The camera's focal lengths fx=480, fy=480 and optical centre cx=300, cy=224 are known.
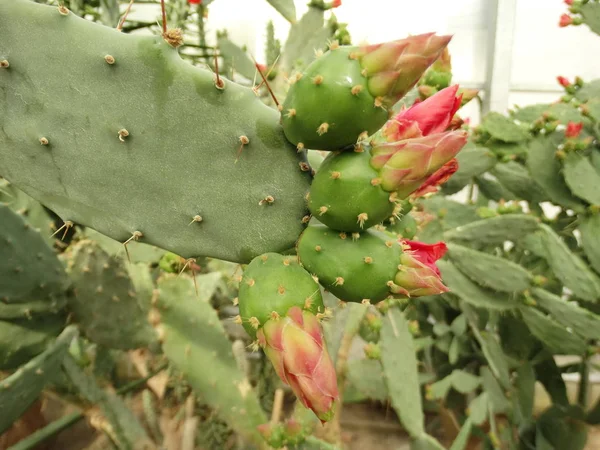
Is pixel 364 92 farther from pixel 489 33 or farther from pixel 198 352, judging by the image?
pixel 489 33

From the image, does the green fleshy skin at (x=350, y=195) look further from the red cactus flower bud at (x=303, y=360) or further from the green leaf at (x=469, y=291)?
the green leaf at (x=469, y=291)

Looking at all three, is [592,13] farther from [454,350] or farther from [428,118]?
[428,118]

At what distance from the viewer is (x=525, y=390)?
4.30ft

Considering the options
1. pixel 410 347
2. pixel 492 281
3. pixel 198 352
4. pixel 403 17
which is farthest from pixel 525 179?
pixel 403 17

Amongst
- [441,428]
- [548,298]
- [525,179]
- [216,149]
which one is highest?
[216,149]

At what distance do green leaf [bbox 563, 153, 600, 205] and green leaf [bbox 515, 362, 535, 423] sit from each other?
19.1 inches

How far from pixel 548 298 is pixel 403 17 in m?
1.93

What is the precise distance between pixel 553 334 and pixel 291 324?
3.29 feet

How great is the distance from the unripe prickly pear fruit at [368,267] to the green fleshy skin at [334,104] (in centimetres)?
9

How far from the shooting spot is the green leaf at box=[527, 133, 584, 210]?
1299 mm

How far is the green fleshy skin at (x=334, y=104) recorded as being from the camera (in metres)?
0.39

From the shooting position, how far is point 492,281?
119 centimetres

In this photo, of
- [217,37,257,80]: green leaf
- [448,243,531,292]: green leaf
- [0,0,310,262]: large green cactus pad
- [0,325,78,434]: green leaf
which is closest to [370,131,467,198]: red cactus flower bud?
[0,0,310,262]: large green cactus pad

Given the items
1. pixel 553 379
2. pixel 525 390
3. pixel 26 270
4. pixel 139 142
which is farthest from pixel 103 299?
pixel 553 379
